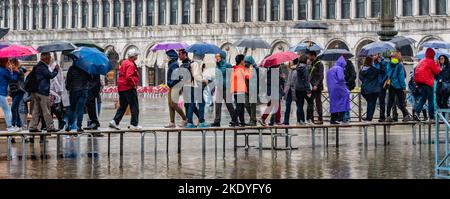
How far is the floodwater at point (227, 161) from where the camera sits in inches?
685

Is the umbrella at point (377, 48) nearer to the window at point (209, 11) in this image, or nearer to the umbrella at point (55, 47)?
the umbrella at point (55, 47)

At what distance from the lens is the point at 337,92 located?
2467 cm

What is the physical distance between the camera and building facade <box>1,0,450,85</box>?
66.4m

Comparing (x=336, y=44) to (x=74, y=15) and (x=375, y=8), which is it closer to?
(x=375, y=8)

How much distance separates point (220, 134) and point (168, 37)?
168 feet

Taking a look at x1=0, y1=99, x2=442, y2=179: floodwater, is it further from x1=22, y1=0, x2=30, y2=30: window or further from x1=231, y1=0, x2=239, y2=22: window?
x1=22, y1=0, x2=30, y2=30: window

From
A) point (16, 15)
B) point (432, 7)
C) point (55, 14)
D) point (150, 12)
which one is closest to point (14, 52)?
point (432, 7)

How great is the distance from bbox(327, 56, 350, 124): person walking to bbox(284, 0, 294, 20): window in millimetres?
48307

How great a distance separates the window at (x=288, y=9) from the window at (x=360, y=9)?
5.31 m

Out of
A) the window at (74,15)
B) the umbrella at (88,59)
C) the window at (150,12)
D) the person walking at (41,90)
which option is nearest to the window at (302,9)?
the window at (150,12)

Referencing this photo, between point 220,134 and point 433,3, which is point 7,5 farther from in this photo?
point 220,134
